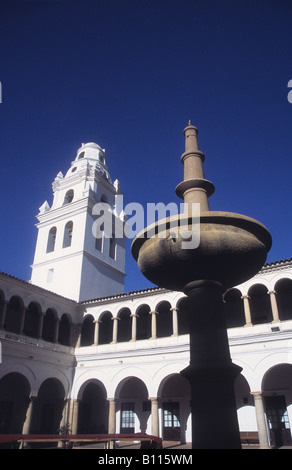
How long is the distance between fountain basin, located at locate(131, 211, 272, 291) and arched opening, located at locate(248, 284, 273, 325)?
40.9 ft

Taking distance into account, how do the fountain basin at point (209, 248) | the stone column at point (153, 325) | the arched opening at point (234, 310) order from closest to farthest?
the fountain basin at point (209, 248)
the arched opening at point (234, 310)
the stone column at point (153, 325)

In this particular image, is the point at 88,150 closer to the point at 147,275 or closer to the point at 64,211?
the point at 64,211

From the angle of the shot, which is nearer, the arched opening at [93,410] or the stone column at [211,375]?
the stone column at [211,375]

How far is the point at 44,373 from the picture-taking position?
18.1 m

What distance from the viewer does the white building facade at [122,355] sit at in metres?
15.9

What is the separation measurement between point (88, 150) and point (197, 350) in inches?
1072

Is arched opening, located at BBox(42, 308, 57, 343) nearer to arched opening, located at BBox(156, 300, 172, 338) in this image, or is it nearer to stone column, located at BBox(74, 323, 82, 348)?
stone column, located at BBox(74, 323, 82, 348)

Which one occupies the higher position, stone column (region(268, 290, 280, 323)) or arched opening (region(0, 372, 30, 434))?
stone column (region(268, 290, 280, 323))

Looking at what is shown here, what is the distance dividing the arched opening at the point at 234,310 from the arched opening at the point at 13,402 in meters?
10.3

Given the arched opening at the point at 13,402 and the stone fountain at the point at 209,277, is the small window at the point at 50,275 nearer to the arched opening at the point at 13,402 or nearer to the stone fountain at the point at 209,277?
the arched opening at the point at 13,402

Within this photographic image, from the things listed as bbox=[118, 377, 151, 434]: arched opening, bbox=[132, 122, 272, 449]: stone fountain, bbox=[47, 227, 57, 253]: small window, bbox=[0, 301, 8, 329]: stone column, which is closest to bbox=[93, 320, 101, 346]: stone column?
bbox=[118, 377, 151, 434]: arched opening

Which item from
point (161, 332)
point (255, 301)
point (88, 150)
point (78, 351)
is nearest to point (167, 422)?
point (161, 332)

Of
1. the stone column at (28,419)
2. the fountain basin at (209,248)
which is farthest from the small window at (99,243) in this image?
Result: the fountain basin at (209,248)

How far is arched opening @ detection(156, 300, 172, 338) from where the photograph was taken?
2017 cm
